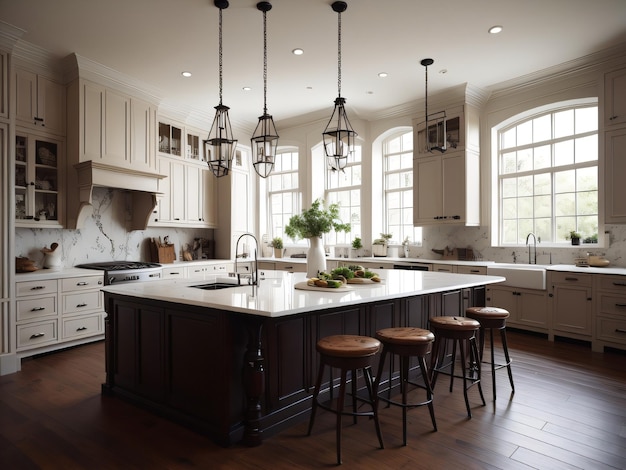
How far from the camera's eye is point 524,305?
4.85 metres

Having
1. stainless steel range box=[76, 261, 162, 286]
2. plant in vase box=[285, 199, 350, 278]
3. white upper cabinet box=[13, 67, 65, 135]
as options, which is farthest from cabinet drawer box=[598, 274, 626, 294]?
white upper cabinet box=[13, 67, 65, 135]

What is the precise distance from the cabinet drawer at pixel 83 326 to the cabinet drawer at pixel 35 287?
397mm

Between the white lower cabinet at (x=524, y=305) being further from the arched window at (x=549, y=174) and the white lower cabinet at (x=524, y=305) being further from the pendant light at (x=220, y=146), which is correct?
the pendant light at (x=220, y=146)

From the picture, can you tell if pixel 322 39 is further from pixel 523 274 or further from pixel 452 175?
pixel 523 274

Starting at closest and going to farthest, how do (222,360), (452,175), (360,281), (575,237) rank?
(222,360)
(360,281)
(575,237)
(452,175)

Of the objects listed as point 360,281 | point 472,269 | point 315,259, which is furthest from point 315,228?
point 472,269

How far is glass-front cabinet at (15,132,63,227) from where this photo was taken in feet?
14.2

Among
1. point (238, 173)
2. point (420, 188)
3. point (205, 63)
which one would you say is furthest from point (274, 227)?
point (205, 63)

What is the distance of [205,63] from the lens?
4.71 m

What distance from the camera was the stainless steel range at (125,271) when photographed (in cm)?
470

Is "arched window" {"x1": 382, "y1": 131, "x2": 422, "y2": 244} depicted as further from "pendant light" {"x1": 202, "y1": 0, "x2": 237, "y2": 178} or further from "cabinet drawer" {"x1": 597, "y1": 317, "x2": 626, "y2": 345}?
"pendant light" {"x1": 202, "y1": 0, "x2": 237, "y2": 178}

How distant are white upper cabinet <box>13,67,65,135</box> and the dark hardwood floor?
2809 millimetres

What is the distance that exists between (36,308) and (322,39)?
4057 mm

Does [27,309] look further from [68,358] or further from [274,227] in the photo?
[274,227]
